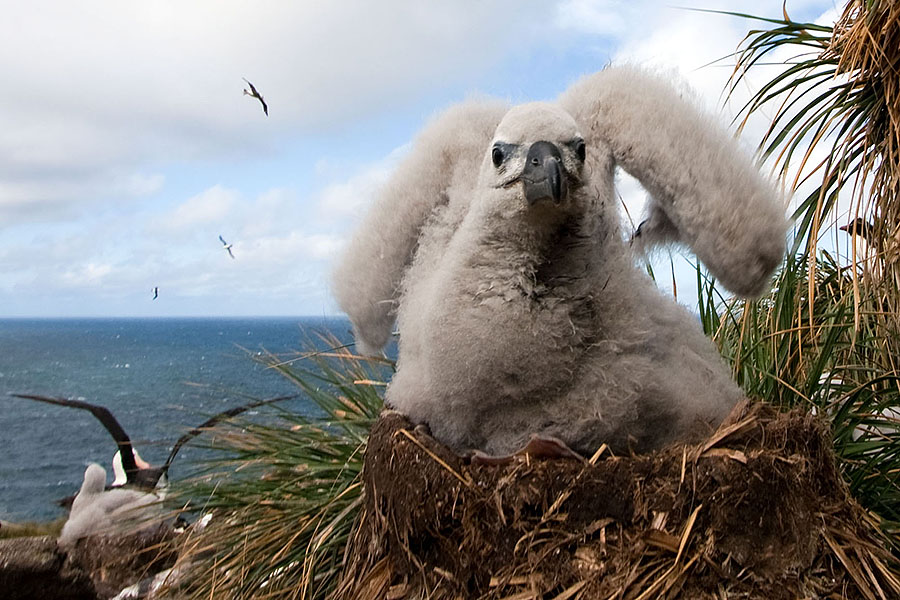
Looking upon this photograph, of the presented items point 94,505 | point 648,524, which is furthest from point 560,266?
point 94,505

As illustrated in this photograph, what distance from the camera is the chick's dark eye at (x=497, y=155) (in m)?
2.11

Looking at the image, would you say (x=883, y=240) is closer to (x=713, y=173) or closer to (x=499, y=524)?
(x=713, y=173)

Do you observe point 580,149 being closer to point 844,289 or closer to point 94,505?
point 844,289

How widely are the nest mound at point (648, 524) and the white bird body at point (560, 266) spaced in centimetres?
15

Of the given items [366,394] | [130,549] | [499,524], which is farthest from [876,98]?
[130,549]

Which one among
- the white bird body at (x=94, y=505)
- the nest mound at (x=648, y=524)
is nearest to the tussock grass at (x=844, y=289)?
the nest mound at (x=648, y=524)

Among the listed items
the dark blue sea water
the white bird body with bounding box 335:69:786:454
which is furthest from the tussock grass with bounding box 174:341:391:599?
the white bird body with bounding box 335:69:786:454

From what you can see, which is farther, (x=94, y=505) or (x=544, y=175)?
(x=94, y=505)

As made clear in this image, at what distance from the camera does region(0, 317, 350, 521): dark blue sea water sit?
4.05m

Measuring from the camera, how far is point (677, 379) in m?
2.42

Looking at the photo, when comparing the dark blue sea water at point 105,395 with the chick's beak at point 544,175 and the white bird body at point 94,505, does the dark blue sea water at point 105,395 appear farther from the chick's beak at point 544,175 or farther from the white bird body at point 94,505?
the chick's beak at point 544,175

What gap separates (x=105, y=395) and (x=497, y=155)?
46.0m

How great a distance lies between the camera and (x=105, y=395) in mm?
43719

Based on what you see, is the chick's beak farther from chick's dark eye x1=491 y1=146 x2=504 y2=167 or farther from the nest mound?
the nest mound
